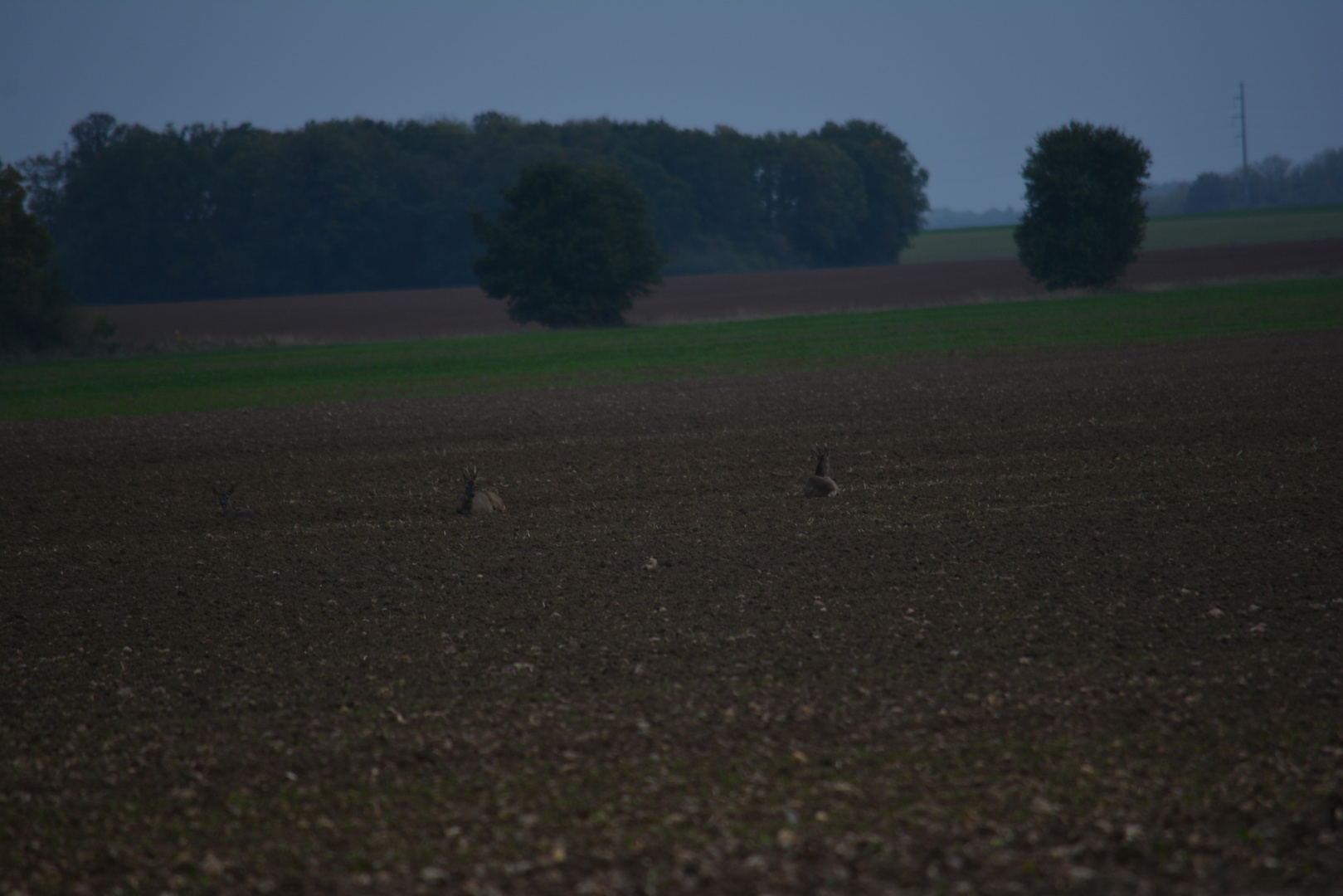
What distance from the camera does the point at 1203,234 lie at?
94.0 m

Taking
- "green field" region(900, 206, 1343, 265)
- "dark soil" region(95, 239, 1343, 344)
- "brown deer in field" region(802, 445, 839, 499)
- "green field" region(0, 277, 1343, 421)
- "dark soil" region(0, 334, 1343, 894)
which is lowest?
"dark soil" region(0, 334, 1343, 894)

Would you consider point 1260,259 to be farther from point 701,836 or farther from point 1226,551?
point 701,836

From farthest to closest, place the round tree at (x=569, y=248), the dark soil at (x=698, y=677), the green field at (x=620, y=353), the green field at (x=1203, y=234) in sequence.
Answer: the green field at (x=1203, y=234) → the round tree at (x=569, y=248) → the green field at (x=620, y=353) → the dark soil at (x=698, y=677)

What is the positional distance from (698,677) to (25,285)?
46605 millimetres

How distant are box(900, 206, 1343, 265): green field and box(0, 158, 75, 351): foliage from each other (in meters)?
68.3

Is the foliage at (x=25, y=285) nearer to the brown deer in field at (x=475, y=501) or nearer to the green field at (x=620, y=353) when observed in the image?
the green field at (x=620, y=353)

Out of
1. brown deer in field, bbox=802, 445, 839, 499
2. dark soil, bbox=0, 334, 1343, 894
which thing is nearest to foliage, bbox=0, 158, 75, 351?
dark soil, bbox=0, 334, 1343, 894

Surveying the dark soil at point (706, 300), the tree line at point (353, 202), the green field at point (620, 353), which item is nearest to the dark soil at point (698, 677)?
the green field at point (620, 353)

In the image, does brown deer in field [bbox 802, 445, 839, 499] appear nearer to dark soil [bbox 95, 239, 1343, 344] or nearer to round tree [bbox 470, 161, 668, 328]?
dark soil [bbox 95, 239, 1343, 344]

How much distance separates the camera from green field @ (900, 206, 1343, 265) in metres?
86.1

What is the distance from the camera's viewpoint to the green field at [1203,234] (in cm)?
8606

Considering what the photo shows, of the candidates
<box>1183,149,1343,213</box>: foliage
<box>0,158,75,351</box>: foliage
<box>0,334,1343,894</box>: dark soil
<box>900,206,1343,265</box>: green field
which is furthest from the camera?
<box>1183,149,1343,213</box>: foliage

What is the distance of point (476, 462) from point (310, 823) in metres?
10.4

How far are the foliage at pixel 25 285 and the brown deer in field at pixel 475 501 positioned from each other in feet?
132
